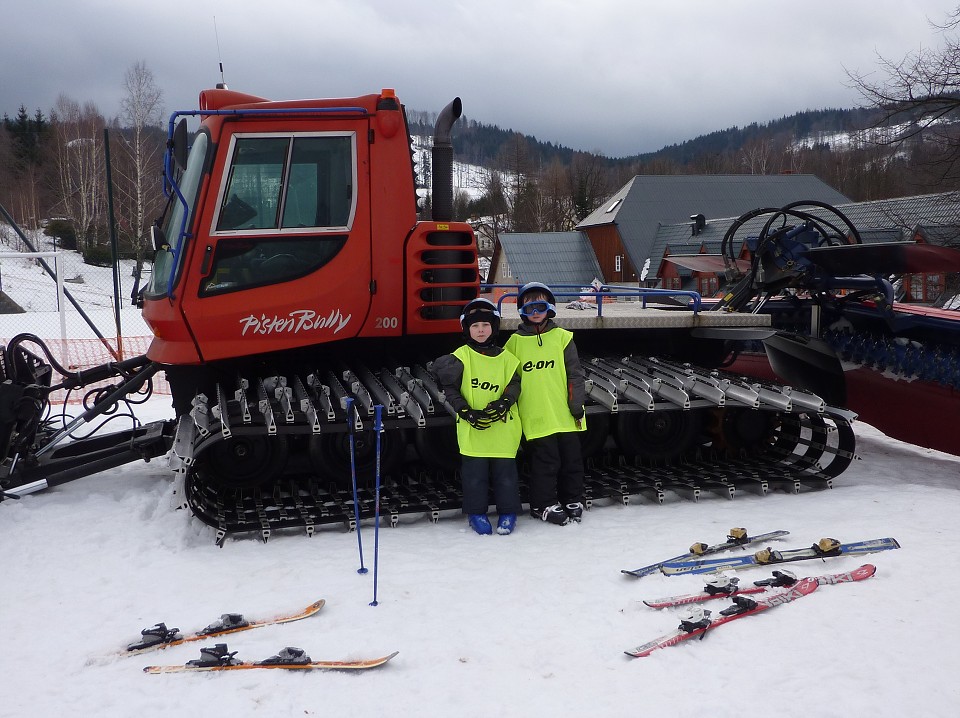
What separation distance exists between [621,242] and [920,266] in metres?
38.2

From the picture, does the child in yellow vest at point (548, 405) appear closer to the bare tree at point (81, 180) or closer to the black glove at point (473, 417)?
the black glove at point (473, 417)

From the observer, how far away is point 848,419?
6.42m

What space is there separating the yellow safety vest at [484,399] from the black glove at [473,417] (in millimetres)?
42

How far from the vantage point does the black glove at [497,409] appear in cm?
572

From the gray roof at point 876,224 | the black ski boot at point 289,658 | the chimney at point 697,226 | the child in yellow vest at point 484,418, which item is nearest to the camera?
the black ski boot at point 289,658

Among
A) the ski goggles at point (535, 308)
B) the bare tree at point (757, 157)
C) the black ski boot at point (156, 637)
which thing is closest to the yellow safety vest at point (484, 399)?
the ski goggles at point (535, 308)

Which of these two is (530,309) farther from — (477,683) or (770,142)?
(770,142)

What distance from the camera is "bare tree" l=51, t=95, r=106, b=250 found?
39.2 meters

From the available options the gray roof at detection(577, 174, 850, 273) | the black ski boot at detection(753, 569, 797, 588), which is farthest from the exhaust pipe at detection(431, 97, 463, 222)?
the gray roof at detection(577, 174, 850, 273)

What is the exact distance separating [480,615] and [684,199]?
46.5 metres

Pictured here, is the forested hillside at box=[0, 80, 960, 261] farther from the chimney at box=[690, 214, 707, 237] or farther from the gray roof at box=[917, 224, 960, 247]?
the chimney at box=[690, 214, 707, 237]

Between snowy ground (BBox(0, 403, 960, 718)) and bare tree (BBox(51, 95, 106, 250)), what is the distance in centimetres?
3746

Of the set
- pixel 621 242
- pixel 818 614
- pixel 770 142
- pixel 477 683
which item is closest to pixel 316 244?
pixel 477 683

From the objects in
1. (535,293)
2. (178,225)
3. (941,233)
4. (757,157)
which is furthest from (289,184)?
(757,157)
